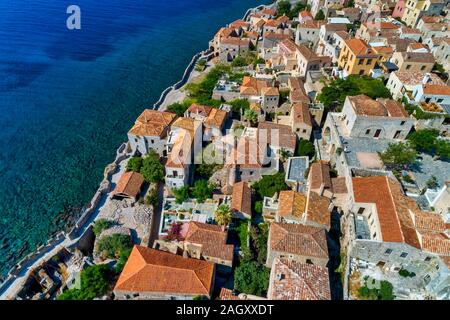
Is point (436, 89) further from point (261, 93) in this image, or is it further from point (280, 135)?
point (261, 93)

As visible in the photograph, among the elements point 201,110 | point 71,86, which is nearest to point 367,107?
point 201,110

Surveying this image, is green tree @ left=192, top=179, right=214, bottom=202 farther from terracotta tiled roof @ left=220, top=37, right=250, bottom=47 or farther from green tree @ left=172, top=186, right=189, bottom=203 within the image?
terracotta tiled roof @ left=220, top=37, right=250, bottom=47

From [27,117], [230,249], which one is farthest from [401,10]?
[27,117]

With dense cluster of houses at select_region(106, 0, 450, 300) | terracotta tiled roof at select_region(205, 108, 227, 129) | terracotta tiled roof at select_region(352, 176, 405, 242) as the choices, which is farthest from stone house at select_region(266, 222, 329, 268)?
terracotta tiled roof at select_region(205, 108, 227, 129)

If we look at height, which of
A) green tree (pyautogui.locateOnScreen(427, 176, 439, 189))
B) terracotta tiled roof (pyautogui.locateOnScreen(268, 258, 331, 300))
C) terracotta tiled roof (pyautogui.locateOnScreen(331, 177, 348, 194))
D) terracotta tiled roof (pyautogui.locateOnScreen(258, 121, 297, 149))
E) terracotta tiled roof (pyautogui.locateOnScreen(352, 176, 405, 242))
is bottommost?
terracotta tiled roof (pyautogui.locateOnScreen(268, 258, 331, 300))
